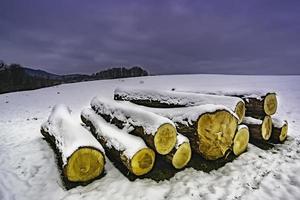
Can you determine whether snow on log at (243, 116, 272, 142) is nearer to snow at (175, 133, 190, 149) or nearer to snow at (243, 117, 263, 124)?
snow at (243, 117, 263, 124)

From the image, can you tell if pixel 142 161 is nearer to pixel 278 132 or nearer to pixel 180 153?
pixel 180 153

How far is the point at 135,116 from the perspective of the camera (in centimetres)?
451

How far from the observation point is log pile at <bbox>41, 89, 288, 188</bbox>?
3.89 meters

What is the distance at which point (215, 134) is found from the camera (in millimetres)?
4289

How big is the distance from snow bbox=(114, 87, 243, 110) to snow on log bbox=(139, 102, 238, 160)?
0.49 meters

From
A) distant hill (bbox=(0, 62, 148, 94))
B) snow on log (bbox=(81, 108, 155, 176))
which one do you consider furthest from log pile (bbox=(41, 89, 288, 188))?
distant hill (bbox=(0, 62, 148, 94))

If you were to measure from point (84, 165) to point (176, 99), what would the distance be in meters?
2.44

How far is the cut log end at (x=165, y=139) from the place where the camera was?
390cm

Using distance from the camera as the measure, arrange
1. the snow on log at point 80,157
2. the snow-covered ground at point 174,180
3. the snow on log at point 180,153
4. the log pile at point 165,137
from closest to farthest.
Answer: the snow-covered ground at point 174,180 < the snow on log at point 80,157 < the log pile at point 165,137 < the snow on log at point 180,153

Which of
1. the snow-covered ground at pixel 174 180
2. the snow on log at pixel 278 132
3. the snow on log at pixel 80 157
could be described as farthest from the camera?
the snow on log at pixel 278 132

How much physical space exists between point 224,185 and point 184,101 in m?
1.97

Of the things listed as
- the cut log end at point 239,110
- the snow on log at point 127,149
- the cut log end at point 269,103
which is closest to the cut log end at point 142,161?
the snow on log at point 127,149

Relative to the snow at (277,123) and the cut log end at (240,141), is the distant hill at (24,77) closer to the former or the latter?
the snow at (277,123)

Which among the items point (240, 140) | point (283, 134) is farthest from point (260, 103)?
point (240, 140)
